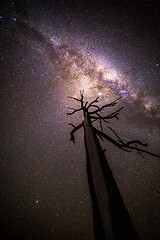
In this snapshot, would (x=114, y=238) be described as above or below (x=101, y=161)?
below

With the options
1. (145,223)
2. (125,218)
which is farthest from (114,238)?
(145,223)

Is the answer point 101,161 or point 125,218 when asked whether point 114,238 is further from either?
point 101,161

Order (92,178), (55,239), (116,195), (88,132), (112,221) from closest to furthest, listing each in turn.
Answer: (112,221) → (116,195) → (92,178) → (88,132) → (55,239)

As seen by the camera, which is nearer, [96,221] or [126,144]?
[96,221]

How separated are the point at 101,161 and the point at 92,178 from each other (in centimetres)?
32

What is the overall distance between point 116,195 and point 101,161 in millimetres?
529

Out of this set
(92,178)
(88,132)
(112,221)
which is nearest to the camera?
(112,221)

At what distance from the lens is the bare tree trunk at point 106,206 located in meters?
1.41

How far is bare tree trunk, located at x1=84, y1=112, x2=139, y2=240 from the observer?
1411 mm

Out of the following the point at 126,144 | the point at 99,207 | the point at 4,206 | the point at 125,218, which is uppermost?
the point at 4,206

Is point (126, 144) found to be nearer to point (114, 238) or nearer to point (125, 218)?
point (125, 218)

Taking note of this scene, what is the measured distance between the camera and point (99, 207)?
5.31 ft

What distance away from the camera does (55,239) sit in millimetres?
153500

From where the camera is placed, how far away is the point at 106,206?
156 cm
